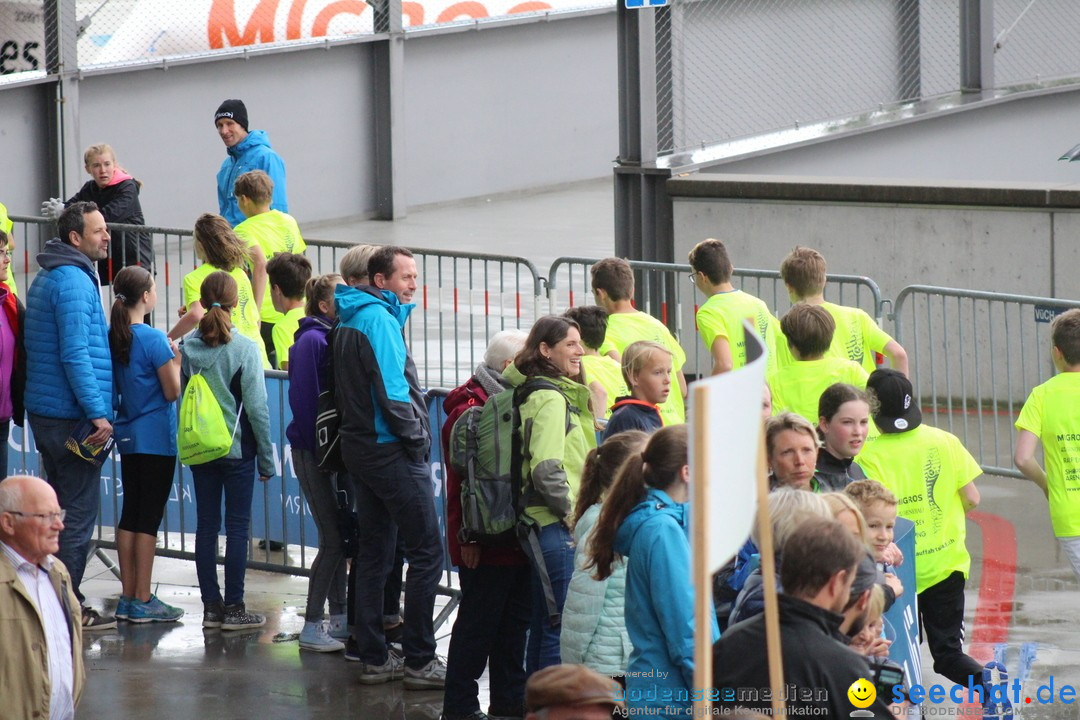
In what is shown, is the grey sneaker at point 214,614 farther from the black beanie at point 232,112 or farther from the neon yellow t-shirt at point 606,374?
the black beanie at point 232,112

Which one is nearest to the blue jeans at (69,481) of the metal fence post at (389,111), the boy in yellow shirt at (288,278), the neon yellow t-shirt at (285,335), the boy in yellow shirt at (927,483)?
the boy in yellow shirt at (288,278)

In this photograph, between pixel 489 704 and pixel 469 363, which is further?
pixel 469 363

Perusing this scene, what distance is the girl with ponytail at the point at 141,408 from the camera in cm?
755

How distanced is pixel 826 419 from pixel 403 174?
1512cm

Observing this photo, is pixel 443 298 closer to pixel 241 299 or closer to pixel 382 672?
pixel 241 299

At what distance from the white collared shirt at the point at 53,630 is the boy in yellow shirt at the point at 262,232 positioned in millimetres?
5001

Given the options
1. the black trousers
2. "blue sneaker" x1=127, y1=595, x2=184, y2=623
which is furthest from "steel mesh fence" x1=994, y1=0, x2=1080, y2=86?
"blue sneaker" x1=127, y1=595, x2=184, y2=623

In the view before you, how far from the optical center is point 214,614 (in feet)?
25.5

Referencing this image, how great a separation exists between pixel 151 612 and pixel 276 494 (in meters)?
0.89

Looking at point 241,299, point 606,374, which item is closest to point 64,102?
point 241,299

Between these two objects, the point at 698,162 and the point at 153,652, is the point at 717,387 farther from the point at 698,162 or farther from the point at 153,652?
the point at 698,162


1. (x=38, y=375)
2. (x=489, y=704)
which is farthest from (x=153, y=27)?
(x=489, y=704)

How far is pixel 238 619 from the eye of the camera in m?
7.76

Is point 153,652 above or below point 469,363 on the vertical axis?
below
